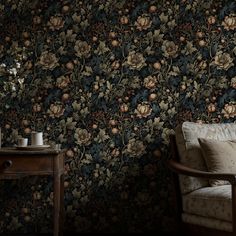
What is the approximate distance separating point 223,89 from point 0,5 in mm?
1820

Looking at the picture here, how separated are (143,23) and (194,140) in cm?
101

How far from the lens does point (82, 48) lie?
3.67 meters

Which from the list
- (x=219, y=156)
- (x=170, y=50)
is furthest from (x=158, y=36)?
(x=219, y=156)

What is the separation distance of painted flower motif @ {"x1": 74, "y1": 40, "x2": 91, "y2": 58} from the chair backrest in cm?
92

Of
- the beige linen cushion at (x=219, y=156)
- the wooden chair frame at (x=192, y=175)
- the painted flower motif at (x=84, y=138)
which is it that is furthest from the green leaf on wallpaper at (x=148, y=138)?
the beige linen cushion at (x=219, y=156)

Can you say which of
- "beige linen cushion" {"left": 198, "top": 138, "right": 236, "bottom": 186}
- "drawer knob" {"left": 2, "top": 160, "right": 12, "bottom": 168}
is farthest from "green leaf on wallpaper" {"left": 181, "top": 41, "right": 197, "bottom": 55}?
"drawer knob" {"left": 2, "top": 160, "right": 12, "bottom": 168}

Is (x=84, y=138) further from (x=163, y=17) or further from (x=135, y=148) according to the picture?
(x=163, y=17)

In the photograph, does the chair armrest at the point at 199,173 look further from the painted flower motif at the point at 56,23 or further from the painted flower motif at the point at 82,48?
the painted flower motif at the point at 56,23

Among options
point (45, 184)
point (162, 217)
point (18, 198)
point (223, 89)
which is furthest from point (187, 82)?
point (18, 198)

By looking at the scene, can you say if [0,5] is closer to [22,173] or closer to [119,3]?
[119,3]

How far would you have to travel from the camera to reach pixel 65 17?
369cm

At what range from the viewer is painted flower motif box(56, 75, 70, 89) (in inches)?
144

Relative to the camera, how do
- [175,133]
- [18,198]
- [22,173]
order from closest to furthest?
1. [22,173]
2. [175,133]
3. [18,198]

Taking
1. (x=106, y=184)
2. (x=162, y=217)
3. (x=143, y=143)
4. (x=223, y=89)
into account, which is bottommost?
(x=162, y=217)
